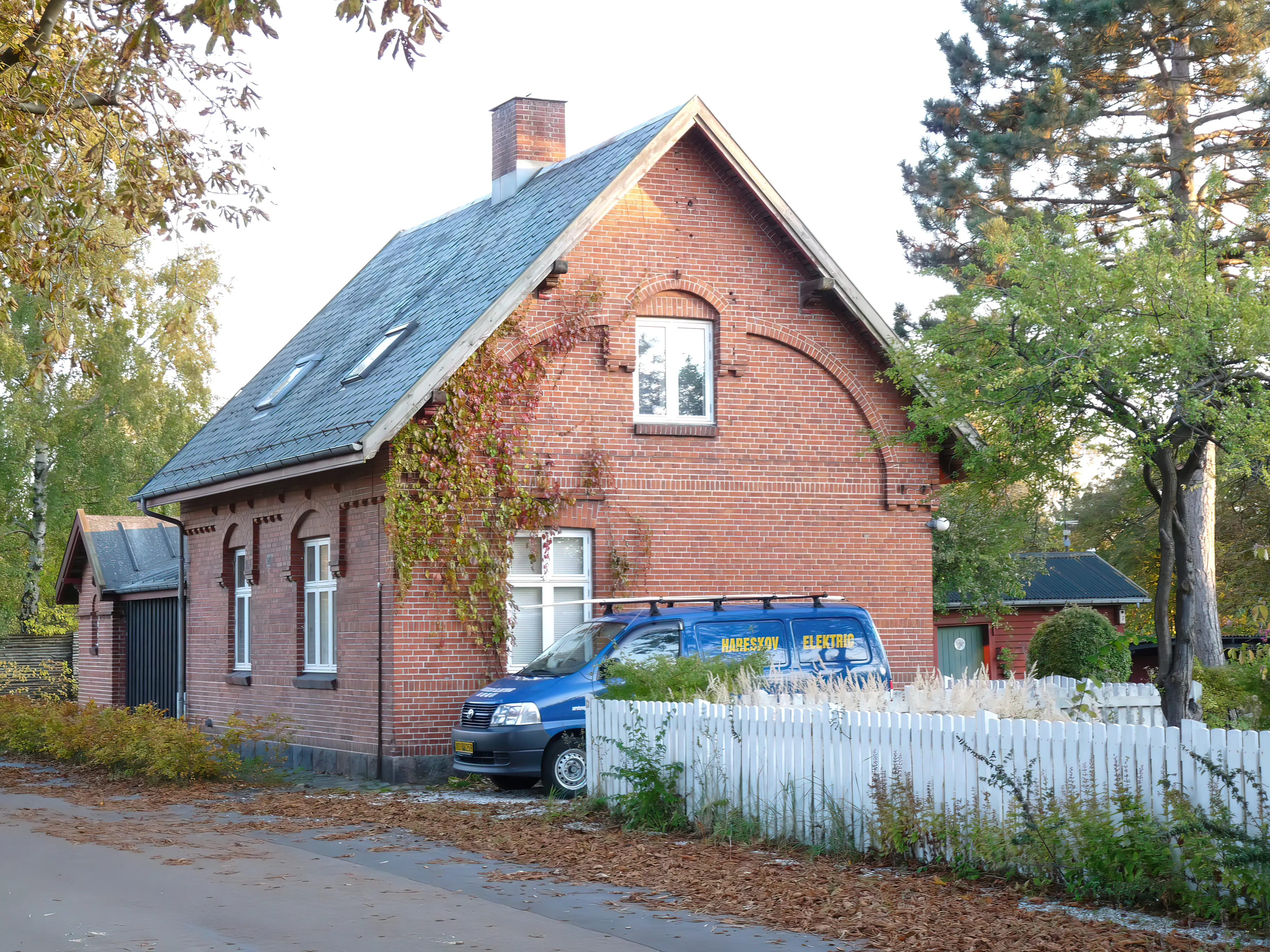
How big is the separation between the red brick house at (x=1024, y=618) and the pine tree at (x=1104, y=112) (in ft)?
25.6

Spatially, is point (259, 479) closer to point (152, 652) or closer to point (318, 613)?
point (318, 613)

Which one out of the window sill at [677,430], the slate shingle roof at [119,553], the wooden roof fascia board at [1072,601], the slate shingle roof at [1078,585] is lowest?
the wooden roof fascia board at [1072,601]

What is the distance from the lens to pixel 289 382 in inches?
920

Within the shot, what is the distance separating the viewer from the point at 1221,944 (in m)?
7.98

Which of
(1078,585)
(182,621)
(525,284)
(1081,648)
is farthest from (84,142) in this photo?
(1078,585)

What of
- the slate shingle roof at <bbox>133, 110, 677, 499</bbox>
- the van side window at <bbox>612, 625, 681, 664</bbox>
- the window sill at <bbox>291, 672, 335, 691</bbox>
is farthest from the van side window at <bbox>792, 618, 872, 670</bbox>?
the window sill at <bbox>291, 672, 335, 691</bbox>

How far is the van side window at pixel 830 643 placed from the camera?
54.4ft

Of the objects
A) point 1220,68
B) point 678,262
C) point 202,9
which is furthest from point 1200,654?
point 202,9

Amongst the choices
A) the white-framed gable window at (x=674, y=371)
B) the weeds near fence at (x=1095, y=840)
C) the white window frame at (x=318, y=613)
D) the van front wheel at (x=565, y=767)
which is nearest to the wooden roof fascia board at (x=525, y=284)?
the white-framed gable window at (x=674, y=371)

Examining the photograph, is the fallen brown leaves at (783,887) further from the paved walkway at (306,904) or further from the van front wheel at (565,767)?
the van front wheel at (565,767)

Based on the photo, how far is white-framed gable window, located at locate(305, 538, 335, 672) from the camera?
19.8 metres

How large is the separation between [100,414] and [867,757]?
33780 millimetres

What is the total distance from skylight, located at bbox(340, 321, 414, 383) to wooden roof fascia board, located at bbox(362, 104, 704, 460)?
2.48m

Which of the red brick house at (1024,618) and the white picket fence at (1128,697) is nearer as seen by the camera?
the white picket fence at (1128,697)
